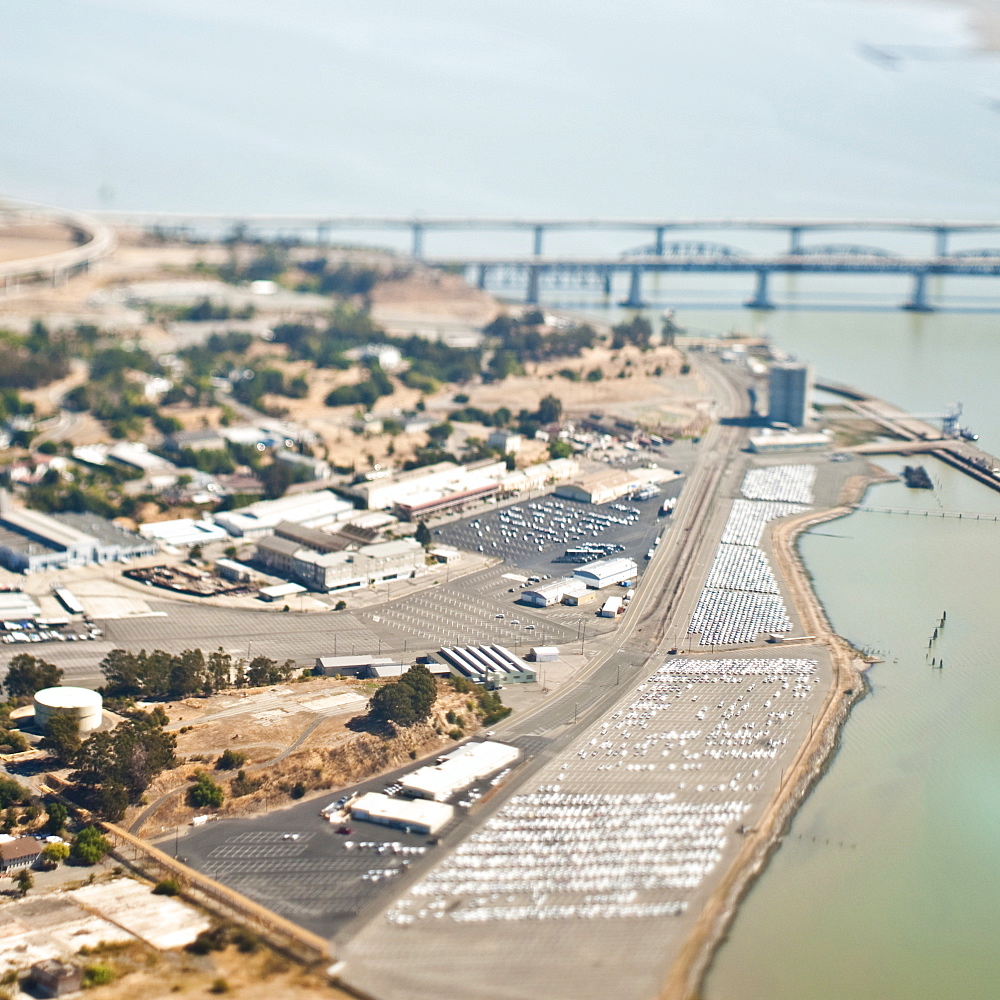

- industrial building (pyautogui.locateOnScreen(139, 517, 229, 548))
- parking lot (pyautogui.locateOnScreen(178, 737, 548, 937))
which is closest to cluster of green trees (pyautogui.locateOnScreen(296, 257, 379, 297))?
industrial building (pyautogui.locateOnScreen(139, 517, 229, 548))

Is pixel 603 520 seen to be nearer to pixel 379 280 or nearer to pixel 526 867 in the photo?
pixel 526 867

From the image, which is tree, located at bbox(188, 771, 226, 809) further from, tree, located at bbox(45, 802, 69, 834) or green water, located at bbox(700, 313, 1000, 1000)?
green water, located at bbox(700, 313, 1000, 1000)

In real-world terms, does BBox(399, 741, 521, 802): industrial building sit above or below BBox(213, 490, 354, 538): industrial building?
below

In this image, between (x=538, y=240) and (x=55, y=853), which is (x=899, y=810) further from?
(x=538, y=240)

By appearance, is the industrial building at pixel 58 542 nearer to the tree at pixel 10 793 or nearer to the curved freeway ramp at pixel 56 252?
the tree at pixel 10 793

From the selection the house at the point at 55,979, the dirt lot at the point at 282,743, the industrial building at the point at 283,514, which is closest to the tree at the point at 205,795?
the dirt lot at the point at 282,743

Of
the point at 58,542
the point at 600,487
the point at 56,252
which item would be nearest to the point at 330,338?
the point at 56,252
